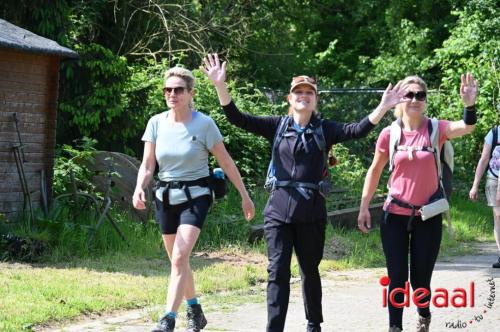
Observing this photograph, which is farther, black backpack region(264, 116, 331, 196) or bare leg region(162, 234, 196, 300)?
bare leg region(162, 234, 196, 300)

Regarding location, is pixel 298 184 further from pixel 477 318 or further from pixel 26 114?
pixel 26 114

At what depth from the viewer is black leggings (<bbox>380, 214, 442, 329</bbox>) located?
6.78 meters

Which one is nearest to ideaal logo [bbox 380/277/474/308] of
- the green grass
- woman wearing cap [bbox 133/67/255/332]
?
woman wearing cap [bbox 133/67/255/332]

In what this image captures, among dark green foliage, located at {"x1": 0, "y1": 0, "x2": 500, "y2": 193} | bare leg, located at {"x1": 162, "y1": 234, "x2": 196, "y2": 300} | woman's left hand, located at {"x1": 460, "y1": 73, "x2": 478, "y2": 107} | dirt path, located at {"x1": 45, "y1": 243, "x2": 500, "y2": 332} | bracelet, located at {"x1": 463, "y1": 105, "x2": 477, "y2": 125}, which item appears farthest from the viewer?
dark green foliage, located at {"x1": 0, "y1": 0, "x2": 500, "y2": 193}

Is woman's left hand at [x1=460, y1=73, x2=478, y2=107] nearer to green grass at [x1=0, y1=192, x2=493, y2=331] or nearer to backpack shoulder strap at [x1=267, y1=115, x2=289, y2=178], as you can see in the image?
backpack shoulder strap at [x1=267, y1=115, x2=289, y2=178]

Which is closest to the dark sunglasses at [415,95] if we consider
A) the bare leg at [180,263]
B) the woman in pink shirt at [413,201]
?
the woman in pink shirt at [413,201]

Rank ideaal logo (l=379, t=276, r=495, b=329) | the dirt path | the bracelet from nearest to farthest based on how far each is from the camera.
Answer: the bracelet < ideaal logo (l=379, t=276, r=495, b=329) < the dirt path

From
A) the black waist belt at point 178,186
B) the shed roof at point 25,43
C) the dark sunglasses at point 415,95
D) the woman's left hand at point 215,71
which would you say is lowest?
the black waist belt at point 178,186

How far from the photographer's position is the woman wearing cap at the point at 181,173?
697 cm

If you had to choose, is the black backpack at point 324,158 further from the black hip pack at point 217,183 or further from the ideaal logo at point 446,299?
the ideaal logo at point 446,299

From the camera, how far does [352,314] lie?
8398 millimetres

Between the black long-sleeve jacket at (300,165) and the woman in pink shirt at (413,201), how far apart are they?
37 centimetres

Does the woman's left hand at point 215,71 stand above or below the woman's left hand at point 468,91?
above

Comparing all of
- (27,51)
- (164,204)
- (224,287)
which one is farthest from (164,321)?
(27,51)
